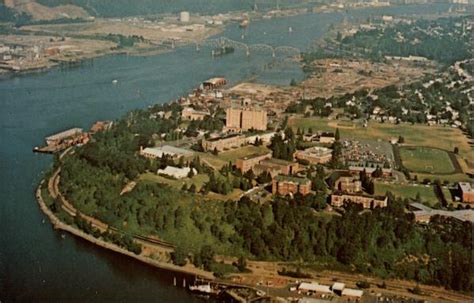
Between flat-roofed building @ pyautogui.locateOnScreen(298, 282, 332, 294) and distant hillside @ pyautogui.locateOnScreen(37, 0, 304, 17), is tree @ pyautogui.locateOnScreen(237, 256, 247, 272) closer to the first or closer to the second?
flat-roofed building @ pyautogui.locateOnScreen(298, 282, 332, 294)

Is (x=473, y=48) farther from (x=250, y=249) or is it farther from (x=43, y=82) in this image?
(x=250, y=249)

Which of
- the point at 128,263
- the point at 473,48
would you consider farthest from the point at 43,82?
the point at 473,48

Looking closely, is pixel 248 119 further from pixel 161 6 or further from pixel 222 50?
pixel 161 6

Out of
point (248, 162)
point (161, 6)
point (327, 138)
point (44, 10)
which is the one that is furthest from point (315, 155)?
point (161, 6)

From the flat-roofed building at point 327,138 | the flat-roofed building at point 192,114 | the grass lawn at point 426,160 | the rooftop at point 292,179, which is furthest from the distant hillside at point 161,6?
the rooftop at point 292,179

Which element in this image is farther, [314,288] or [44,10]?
[44,10]

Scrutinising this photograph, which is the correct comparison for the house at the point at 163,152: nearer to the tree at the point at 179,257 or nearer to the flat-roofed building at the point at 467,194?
the tree at the point at 179,257

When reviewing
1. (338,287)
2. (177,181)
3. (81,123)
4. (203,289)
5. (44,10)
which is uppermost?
(44,10)
